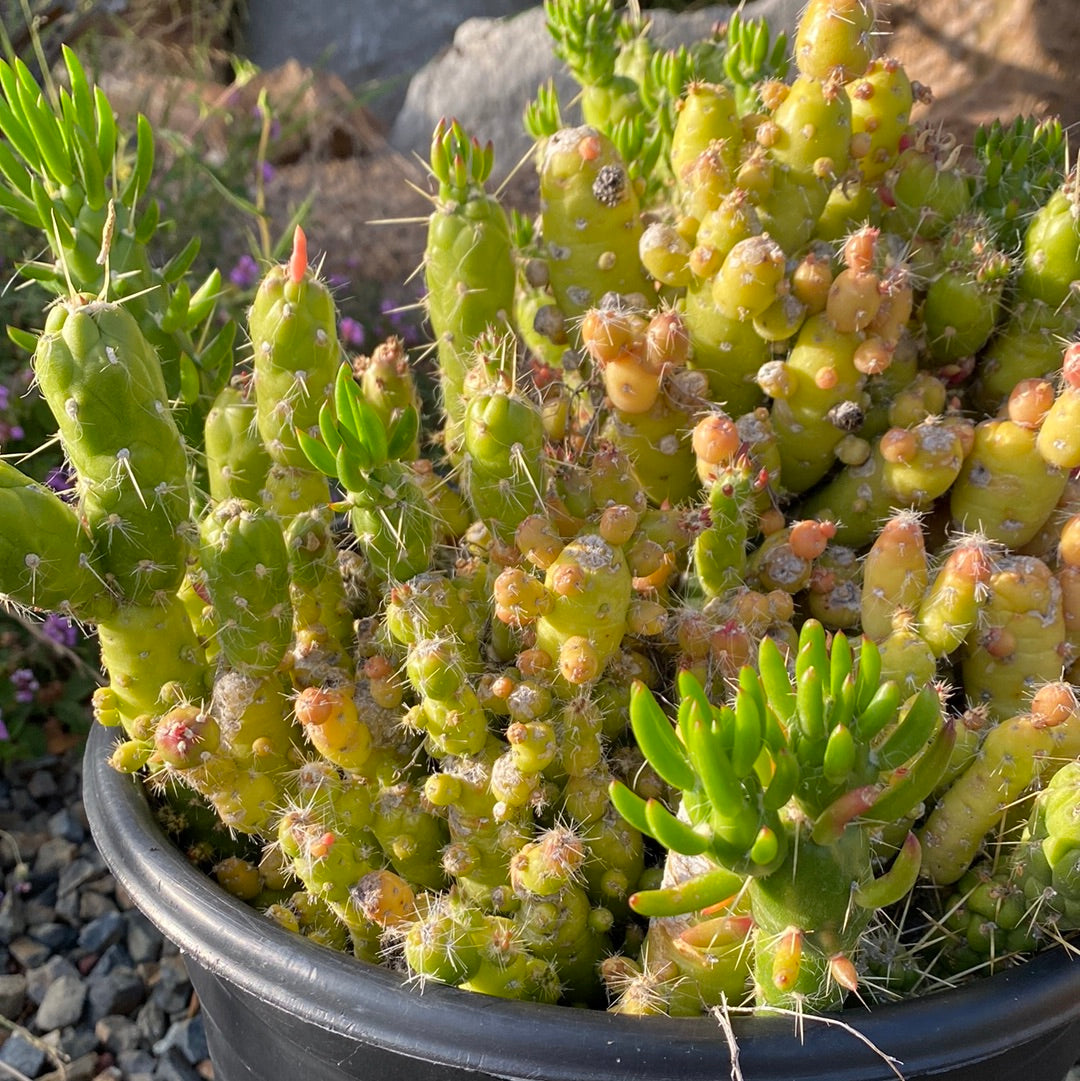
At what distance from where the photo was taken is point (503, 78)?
4094mm

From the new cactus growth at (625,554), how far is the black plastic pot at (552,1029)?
44mm

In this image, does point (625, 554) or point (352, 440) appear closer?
point (352, 440)

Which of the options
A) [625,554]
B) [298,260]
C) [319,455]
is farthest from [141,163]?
[625,554]

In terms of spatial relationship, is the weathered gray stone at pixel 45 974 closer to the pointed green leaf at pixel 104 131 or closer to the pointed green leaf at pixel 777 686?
the pointed green leaf at pixel 104 131

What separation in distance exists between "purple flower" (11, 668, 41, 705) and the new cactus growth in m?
1.16

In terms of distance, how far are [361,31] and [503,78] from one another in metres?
1.41

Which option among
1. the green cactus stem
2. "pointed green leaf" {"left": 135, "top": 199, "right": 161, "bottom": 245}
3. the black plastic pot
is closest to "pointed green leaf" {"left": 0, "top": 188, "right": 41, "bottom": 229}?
"pointed green leaf" {"left": 135, "top": 199, "right": 161, "bottom": 245}

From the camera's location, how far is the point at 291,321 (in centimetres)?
105

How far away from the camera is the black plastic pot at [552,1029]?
833 mm

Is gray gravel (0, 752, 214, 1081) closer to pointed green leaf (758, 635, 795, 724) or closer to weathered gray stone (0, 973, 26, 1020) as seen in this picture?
weathered gray stone (0, 973, 26, 1020)

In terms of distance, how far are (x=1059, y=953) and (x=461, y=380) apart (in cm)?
82

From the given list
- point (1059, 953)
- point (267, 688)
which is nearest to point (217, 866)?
point (267, 688)

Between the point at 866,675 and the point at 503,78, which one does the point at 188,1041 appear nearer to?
the point at 866,675

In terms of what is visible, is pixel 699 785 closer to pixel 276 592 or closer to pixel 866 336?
pixel 276 592
